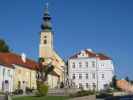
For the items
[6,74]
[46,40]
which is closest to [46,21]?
[46,40]

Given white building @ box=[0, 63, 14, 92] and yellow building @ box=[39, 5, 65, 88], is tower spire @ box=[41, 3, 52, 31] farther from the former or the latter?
white building @ box=[0, 63, 14, 92]

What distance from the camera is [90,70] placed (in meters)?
108

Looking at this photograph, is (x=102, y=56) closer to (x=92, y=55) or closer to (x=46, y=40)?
(x=92, y=55)

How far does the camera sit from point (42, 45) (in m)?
118

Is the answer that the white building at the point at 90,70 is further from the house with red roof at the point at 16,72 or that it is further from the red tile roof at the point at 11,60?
the red tile roof at the point at 11,60

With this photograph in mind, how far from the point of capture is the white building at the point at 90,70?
4218 inches

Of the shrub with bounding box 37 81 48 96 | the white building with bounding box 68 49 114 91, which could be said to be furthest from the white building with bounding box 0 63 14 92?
the white building with bounding box 68 49 114 91

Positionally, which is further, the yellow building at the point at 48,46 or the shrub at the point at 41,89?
the yellow building at the point at 48,46

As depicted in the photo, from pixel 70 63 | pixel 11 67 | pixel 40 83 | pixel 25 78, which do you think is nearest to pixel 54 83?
pixel 70 63

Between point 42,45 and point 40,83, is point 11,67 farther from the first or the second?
point 42,45

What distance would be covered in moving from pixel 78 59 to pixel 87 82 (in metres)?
6.16

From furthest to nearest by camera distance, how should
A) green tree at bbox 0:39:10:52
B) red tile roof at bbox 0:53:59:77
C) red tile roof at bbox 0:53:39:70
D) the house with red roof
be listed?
green tree at bbox 0:39:10:52, red tile roof at bbox 0:53:39:70, red tile roof at bbox 0:53:59:77, the house with red roof

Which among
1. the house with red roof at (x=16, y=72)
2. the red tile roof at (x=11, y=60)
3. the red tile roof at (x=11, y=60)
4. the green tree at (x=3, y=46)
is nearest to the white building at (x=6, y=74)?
the house with red roof at (x=16, y=72)

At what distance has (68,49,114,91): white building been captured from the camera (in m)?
107
